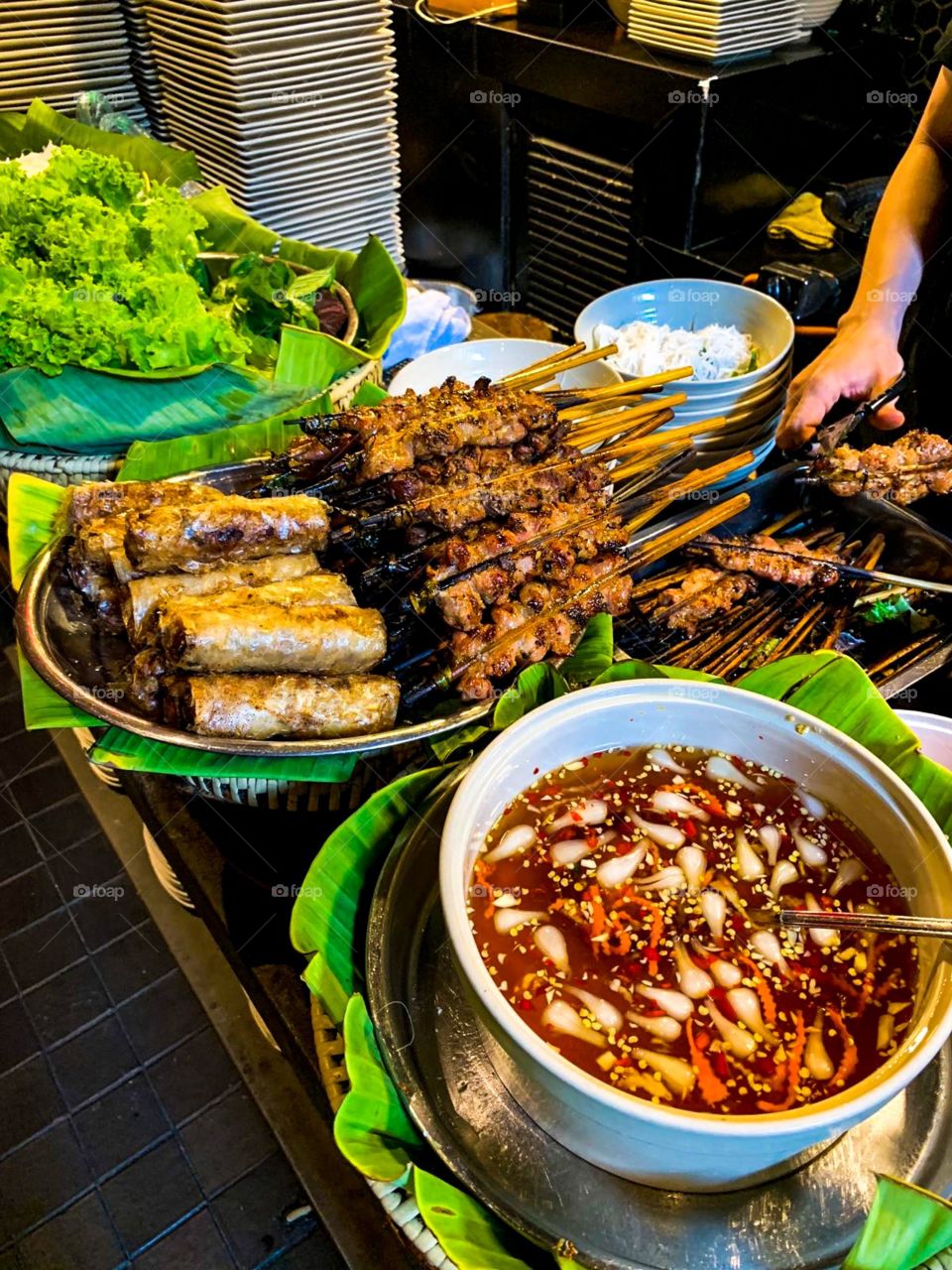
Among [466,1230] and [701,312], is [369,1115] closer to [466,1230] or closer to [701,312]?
[466,1230]

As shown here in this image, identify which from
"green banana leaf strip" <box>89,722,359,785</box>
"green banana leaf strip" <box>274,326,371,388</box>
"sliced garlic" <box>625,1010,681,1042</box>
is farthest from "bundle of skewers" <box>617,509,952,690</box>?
"green banana leaf strip" <box>274,326,371,388</box>

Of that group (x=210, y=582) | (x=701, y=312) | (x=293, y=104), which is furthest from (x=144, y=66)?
(x=210, y=582)

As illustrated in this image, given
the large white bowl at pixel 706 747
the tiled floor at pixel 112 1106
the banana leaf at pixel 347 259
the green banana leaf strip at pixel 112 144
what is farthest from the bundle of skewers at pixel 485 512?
the green banana leaf strip at pixel 112 144

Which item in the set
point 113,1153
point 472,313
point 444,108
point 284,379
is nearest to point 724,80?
point 472,313

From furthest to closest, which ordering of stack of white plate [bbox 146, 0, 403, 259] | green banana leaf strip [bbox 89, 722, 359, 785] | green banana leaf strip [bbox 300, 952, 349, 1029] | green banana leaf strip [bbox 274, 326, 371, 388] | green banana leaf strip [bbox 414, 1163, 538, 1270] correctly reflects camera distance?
stack of white plate [bbox 146, 0, 403, 259] < green banana leaf strip [bbox 274, 326, 371, 388] < green banana leaf strip [bbox 89, 722, 359, 785] < green banana leaf strip [bbox 300, 952, 349, 1029] < green banana leaf strip [bbox 414, 1163, 538, 1270]

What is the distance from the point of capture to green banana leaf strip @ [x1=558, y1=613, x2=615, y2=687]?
2.08m

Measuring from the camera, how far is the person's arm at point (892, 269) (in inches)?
126

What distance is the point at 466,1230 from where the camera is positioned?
1318 mm

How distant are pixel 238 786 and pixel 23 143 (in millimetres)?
4170

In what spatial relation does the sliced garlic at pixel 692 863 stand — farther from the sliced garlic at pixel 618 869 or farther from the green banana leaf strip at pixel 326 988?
the green banana leaf strip at pixel 326 988

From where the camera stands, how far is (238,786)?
205cm

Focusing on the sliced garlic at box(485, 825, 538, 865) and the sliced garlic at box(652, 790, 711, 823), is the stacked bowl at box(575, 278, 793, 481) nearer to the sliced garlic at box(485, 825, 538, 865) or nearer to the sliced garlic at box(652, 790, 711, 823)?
the sliced garlic at box(652, 790, 711, 823)

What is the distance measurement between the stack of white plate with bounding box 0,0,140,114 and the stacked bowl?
325 centimetres

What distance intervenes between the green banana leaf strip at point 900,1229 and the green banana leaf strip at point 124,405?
261 cm
